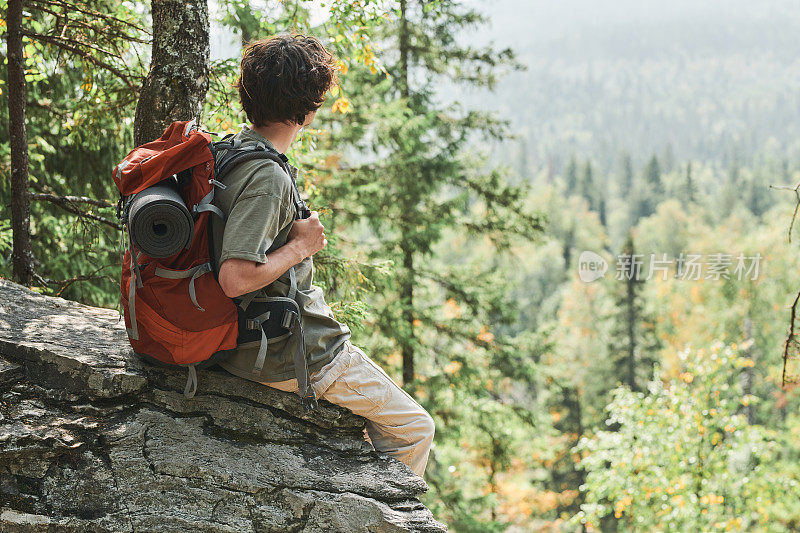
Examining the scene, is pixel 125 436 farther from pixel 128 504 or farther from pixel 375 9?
pixel 375 9

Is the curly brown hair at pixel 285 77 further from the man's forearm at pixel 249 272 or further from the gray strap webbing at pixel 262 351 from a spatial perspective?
the gray strap webbing at pixel 262 351

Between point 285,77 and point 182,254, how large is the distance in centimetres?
77

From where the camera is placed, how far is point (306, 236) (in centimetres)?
247

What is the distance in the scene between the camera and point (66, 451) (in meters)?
2.59

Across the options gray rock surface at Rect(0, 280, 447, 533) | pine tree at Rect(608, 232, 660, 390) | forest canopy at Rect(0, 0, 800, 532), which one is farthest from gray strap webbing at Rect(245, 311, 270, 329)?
pine tree at Rect(608, 232, 660, 390)

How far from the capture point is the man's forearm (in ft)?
7.28

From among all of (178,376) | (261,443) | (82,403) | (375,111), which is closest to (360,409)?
(261,443)

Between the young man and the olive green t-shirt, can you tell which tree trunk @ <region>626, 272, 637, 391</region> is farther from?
the olive green t-shirt

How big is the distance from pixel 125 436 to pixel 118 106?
2.84 metres

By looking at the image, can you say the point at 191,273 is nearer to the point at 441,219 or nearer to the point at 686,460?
the point at 441,219

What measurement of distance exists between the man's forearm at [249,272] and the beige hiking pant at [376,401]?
0.59 meters

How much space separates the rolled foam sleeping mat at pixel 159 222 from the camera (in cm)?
222

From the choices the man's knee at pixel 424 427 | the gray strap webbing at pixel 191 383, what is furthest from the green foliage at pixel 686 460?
the gray strap webbing at pixel 191 383

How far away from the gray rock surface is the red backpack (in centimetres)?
37
